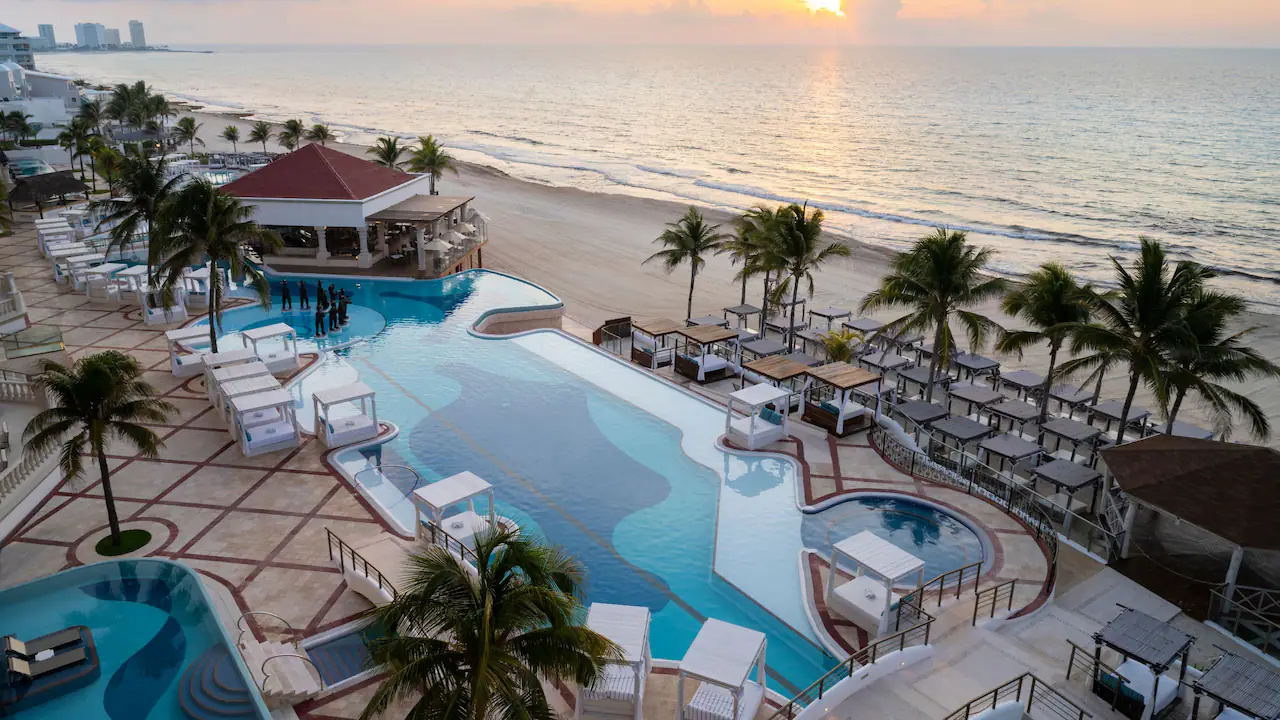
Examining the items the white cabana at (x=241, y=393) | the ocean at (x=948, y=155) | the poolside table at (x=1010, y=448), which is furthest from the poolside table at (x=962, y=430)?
the ocean at (x=948, y=155)

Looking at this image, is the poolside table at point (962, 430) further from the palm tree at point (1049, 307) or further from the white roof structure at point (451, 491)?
the white roof structure at point (451, 491)

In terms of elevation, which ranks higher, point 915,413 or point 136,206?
point 136,206

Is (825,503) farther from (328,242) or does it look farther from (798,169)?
(798,169)

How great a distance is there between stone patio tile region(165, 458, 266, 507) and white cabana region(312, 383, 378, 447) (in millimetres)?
1953

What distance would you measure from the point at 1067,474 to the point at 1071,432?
3250mm

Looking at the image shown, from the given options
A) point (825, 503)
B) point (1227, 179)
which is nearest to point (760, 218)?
point (825, 503)

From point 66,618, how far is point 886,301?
20.7m

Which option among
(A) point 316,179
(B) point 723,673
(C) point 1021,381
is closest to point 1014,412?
(C) point 1021,381

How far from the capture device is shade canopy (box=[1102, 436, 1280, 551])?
47.9ft

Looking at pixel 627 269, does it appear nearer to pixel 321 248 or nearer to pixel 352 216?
pixel 352 216

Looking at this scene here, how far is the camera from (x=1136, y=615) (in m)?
12.8

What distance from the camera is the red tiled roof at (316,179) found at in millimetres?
36594

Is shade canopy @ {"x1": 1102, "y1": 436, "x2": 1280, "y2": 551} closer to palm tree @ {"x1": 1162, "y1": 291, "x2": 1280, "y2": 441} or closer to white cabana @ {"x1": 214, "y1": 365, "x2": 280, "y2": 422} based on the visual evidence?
palm tree @ {"x1": 1162, "y1": 291, "x2": 1280, "y2": 441}

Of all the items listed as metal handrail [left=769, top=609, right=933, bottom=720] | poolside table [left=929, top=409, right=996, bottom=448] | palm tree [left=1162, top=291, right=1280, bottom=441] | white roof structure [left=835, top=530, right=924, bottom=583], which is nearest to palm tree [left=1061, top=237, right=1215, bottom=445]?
palm tree [left=1162, top=291, right=1280, bottom=441]
